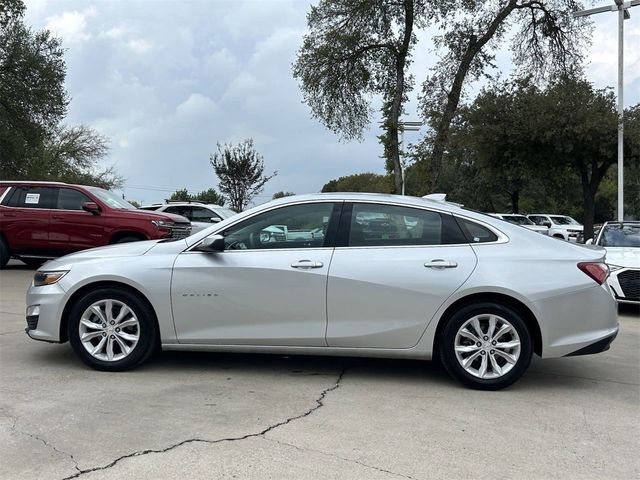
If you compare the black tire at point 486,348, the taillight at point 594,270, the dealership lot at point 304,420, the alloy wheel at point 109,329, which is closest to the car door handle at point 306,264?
the dealership lot at point 304,420

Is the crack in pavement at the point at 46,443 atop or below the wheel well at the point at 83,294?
below

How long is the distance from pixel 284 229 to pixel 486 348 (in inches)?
76.4

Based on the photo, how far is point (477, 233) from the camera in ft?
16.0

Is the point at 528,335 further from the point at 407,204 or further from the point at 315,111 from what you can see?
the point at 315,111

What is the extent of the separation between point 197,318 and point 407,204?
2041mm

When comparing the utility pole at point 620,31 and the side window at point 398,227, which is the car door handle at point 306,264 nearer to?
the side window at point 398,227

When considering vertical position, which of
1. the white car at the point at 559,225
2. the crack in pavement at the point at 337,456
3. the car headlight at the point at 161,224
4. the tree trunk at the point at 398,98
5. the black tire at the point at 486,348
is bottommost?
the crack in pavement at the point at 337,456

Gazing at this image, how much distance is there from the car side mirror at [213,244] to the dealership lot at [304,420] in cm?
111

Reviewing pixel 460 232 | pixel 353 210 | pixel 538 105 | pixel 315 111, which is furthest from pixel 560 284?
pixel 315 111

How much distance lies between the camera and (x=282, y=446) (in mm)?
3590

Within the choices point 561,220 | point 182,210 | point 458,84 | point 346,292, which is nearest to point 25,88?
point 182,210

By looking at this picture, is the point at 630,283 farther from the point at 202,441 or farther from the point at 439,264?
the point at 202,441

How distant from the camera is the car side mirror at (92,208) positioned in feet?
37.5

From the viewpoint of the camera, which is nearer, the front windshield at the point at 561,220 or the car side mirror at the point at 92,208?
the car side mirror at the point at 92,208
